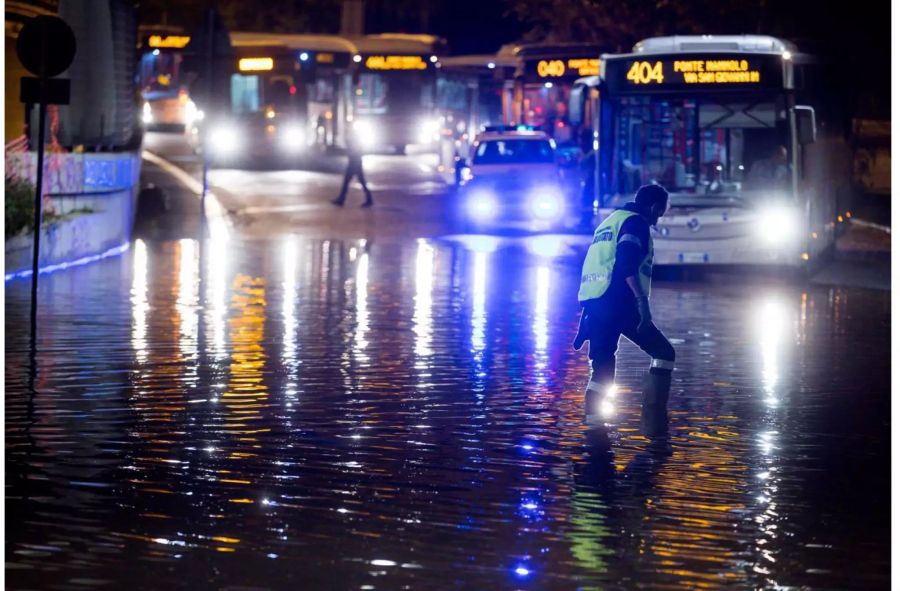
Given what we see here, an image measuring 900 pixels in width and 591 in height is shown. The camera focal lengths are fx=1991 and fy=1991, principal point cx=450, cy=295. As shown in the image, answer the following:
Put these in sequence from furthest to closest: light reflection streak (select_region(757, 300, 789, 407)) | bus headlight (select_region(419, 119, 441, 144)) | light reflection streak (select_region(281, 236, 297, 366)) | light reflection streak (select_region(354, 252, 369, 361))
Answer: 1. bus headlight (select_region(419, 119, 441, 144))
2. light reflection streak (select_region(354, 252, 369, 361))
3. light reflection streak (select_region(281, 236, 297, 366))
4. light reflection streak (select_region(757, 300, 789, 407))

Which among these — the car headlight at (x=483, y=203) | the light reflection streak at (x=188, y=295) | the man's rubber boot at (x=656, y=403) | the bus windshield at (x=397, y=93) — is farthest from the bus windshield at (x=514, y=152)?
the bus windshield at (x=397, y=93)

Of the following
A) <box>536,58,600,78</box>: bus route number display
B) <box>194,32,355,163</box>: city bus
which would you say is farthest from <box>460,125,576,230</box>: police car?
<box>194,32,355,163</box>: city bus

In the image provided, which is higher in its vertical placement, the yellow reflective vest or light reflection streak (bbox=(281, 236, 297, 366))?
the yellow reflective vest

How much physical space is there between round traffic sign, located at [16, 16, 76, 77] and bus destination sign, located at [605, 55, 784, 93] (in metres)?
10.8

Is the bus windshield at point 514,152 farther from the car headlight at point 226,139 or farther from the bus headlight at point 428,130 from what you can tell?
the bus headlight at point 428,130

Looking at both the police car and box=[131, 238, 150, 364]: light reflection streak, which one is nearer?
box=[131, 238, 150, 364]: light reflection streak

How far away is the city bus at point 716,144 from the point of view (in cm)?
2470

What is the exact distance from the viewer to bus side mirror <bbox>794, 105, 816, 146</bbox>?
24.0 m

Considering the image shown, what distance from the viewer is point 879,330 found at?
18.2 metres

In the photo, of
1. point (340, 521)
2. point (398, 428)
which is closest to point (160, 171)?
point (398, 428)

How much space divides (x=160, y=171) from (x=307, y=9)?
46626 mm

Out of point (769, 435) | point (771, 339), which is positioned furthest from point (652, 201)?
point (771, 339)

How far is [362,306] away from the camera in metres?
19.8

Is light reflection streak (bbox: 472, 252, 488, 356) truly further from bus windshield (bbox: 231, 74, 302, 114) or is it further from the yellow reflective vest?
bus windshield (bbox: 231, 74, 302, 114)
